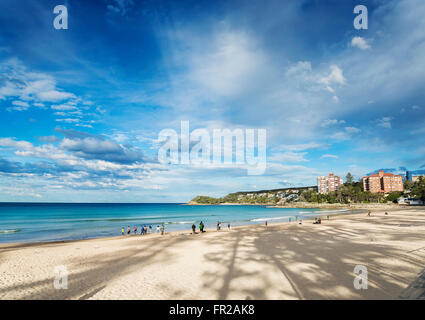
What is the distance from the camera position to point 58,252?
57.5 ft

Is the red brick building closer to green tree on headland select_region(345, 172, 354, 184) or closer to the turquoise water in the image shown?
green tree on headland select_region(345, 172, 354, 184)

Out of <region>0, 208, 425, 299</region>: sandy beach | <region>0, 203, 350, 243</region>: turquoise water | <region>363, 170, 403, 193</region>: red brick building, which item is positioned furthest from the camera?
<region>363, 170, 403, 193</region>: red brick building

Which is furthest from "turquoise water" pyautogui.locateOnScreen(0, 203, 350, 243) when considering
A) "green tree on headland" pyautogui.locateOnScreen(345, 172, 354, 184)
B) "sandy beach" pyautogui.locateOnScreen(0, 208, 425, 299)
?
"green tree on headland" pyautogui.locateOnScreen(345, 172, 354, 184)

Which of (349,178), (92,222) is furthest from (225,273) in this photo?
(349,178)

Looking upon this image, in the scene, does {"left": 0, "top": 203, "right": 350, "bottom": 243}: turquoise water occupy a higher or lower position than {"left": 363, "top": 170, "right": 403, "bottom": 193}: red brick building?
lower

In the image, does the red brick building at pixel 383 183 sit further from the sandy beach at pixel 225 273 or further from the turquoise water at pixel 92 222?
the sandy beach at pixel 225 273

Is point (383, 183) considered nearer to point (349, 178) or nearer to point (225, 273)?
point (349, 178)

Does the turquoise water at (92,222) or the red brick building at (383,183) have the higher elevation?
the red brick building at (383,183)

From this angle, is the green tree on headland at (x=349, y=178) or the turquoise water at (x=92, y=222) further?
the green tree on headland at (x=349, y=178)

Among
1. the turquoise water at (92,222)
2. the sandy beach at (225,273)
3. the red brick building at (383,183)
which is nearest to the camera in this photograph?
the sandy beach at (225,273)

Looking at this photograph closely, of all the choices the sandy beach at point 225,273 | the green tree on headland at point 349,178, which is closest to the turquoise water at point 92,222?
the sandy beach at point 225,273
